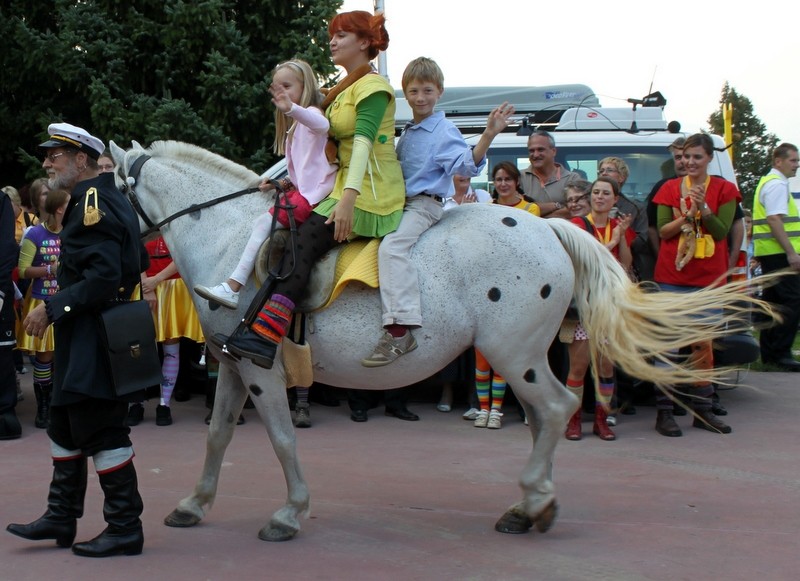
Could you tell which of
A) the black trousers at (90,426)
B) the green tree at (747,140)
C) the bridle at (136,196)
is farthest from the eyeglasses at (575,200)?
the green tree at (747,140)

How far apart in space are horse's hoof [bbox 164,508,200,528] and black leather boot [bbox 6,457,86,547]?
61cm

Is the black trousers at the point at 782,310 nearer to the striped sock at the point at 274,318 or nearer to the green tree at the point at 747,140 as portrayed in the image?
the striped sock at the point at 274,318

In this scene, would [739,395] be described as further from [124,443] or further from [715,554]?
[124,443]

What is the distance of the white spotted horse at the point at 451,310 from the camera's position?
16.7 ft

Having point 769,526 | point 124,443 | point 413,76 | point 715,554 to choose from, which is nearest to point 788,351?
point 769,526

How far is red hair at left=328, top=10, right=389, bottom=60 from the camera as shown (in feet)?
16.5

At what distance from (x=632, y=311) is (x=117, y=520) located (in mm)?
2981

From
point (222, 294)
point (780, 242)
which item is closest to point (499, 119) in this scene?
point (222, 294)

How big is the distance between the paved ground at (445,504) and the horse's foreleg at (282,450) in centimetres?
10

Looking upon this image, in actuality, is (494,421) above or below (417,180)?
below

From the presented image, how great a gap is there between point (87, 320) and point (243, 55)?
7997mm

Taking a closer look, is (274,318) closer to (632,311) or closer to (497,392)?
(632,311)

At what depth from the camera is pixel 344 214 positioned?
4855 mm

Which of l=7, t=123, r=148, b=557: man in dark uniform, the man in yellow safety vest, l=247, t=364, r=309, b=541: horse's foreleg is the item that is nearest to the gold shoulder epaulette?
l=7, t=123, r=148, b=557: man in dark uniform
